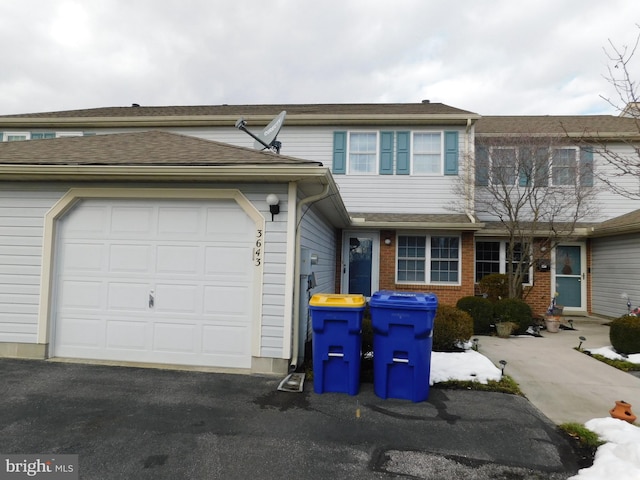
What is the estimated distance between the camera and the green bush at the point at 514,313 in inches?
309

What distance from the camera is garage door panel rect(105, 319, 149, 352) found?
16.6ft

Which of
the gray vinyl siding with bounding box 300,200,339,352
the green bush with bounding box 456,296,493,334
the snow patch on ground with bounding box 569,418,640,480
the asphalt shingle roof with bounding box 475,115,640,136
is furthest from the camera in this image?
the asphalt shingle roof with bounding box 475,115,640,136

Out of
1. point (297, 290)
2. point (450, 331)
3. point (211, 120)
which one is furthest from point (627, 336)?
point (211, 120)

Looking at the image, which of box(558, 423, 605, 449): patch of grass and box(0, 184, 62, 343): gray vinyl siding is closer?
box(558, 423, 605, 449): patch of grass

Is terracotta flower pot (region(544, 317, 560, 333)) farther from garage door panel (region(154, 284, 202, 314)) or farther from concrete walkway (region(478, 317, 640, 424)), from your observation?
garage door panel (region(154, 284, 202, 314))

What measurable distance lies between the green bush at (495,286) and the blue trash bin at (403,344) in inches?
255

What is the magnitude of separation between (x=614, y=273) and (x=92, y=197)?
12.4m

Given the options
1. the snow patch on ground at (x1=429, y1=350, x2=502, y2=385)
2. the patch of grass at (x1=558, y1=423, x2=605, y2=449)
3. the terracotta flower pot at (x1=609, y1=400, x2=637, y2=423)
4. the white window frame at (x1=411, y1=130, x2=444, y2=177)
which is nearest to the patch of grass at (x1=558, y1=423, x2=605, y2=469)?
the patch of grass at (x1=558, y1=423, x2=605, y2=449)

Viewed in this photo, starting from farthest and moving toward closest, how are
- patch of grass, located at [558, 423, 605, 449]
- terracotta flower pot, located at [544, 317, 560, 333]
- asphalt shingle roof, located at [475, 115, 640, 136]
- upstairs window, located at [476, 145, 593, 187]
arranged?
1. asphalt shingle roof, located at [475, 115, 640, 136]
2. upstairs window, located at [476, 145, 593, 187]
3. terracotta flower pot, located at [544, 317, 560, 333]
4. patch of grass, located at [558, 423, 605, 449]

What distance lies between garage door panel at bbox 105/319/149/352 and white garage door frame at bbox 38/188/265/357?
95 centimetres

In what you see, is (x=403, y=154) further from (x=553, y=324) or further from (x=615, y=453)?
(x=615, y=453)

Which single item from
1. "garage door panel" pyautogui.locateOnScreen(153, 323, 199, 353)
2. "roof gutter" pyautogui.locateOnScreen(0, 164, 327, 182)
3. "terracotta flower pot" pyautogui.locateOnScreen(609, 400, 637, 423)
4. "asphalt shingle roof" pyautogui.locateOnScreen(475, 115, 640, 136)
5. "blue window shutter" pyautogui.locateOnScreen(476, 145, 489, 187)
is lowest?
"terracotta flower pot" pyautogui.locateOnScreen(609, 400, 637, 423)

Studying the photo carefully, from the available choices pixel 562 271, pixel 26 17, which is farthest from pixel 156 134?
pixel 562 271

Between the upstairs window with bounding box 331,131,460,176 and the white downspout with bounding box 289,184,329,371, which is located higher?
the upstairs window with bounding box 331,131,460,176
